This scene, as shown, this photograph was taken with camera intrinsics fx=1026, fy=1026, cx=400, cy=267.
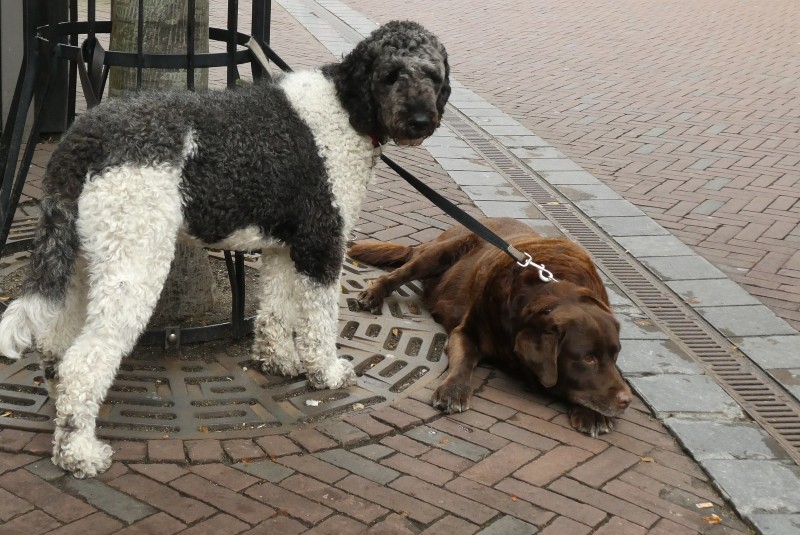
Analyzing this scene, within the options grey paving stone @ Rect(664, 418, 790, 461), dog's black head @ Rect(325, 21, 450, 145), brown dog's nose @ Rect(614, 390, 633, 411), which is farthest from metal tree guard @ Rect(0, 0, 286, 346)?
grey paving stone @ Rect(664, 418, 790, 461)

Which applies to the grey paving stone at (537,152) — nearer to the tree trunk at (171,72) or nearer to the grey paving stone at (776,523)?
the tree trunk at (171,72)

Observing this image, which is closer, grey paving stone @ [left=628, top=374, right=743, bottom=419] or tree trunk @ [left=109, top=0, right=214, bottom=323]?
grey paving stone @ [left=628, top=374, right=743, bottom=419]

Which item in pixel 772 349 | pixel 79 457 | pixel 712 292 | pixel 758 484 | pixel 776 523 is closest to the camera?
pixel 79 457

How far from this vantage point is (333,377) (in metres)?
4.53

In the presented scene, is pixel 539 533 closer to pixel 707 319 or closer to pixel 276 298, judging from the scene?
pixel 276 298

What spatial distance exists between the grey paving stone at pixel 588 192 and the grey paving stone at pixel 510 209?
1.50ft

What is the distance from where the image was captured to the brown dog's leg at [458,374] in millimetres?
4457

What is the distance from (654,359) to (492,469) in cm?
143

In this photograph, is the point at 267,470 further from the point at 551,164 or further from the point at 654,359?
the point at 551,164

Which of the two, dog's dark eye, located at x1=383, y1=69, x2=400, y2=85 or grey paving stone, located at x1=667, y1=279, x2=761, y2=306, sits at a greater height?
dog's dark eye, located at x1=383, y1=69, x2=400, y2=85

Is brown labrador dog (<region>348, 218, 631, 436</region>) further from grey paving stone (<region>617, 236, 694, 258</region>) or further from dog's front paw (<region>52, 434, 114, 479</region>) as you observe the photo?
dog's front paw (<region>52, 434, 114, 479</region>)

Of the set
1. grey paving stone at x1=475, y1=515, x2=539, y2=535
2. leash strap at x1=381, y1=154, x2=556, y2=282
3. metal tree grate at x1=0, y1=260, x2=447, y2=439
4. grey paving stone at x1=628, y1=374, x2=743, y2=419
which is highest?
leash strap at x1=381, y1=154, x2=556, y2=282

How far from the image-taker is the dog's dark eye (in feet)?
13.2

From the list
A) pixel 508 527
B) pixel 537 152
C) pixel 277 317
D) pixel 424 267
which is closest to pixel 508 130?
pixel 537 152
